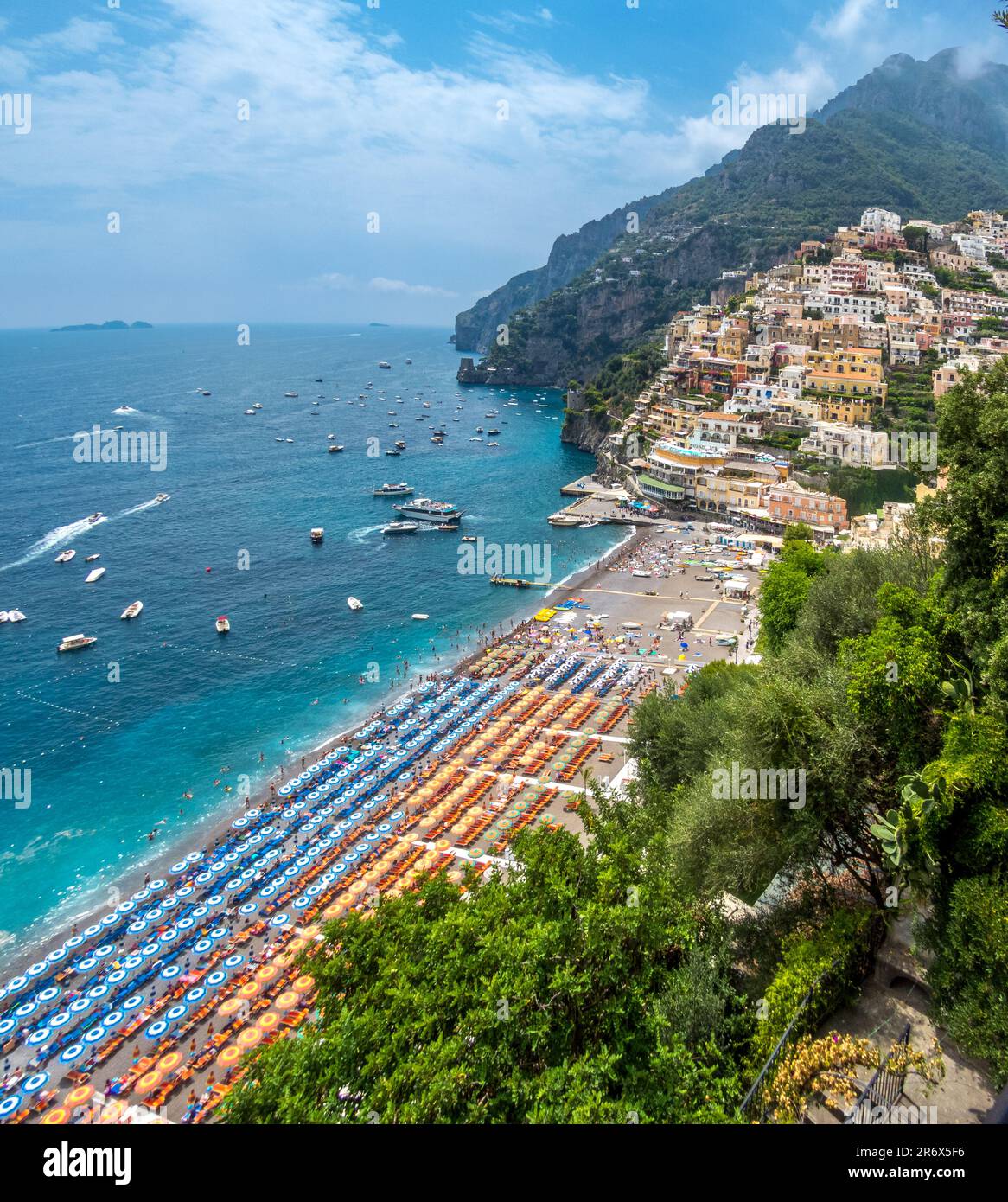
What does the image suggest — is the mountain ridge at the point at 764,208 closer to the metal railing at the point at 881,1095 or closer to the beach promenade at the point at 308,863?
the beach promenade at the point at 308,863

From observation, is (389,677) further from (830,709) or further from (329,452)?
(329,452)

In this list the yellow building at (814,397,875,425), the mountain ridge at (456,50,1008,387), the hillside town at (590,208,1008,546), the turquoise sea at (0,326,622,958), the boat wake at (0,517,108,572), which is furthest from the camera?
the mountain ridge at (456,50,1008,387)

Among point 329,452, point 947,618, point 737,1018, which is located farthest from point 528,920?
point 329,452

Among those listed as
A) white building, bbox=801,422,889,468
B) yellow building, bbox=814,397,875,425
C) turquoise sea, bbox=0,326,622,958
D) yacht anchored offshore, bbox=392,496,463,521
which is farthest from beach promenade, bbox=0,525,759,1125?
yellow building, bbox=814,397,875,425

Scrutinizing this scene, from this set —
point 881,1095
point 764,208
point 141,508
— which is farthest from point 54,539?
point 764,208

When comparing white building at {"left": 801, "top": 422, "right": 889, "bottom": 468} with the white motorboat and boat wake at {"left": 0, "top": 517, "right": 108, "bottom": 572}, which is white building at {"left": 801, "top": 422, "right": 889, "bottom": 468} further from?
boat wake at {"left": 0, "top": 517, "right": 108, "bottom": 572}
